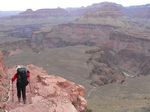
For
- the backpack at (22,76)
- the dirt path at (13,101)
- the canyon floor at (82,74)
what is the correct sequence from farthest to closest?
the canyon floor at (82,74) → the dirt path at (13,101) → the backpack at (22,76)

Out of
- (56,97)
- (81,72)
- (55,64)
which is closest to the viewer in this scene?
(56,97)

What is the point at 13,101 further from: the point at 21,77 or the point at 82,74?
the point at 82,74

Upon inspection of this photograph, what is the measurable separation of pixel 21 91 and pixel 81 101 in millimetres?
4573

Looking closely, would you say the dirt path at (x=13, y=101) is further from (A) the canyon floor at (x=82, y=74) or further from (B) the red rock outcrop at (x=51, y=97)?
(A) the canyon floor at (x=82, y=74)

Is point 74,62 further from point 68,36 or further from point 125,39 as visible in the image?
point 68,36

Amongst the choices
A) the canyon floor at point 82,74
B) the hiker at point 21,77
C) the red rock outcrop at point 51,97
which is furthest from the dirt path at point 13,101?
the canyon floor at point 82,74

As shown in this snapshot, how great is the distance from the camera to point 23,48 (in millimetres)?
106750

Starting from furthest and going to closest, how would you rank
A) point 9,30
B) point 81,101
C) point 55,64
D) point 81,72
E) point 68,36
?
point 9,30
point 68,36
point 55,64
point 81,72
point 81,101

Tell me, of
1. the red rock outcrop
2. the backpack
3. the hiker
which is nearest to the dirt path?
the red rock outcrop

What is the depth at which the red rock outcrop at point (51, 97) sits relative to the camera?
42.9 ft

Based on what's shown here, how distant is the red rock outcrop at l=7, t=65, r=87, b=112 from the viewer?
42.9ft

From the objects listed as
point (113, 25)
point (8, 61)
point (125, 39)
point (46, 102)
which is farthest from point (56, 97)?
point (113, 25)

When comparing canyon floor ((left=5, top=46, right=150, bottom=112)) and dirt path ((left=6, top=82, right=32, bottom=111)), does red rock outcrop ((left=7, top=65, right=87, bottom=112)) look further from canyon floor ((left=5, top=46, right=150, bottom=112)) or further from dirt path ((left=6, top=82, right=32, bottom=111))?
canyon floor ((left=5, top=46, right=150, bottom=112))

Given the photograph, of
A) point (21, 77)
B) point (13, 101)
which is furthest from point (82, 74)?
point (21, 77)
